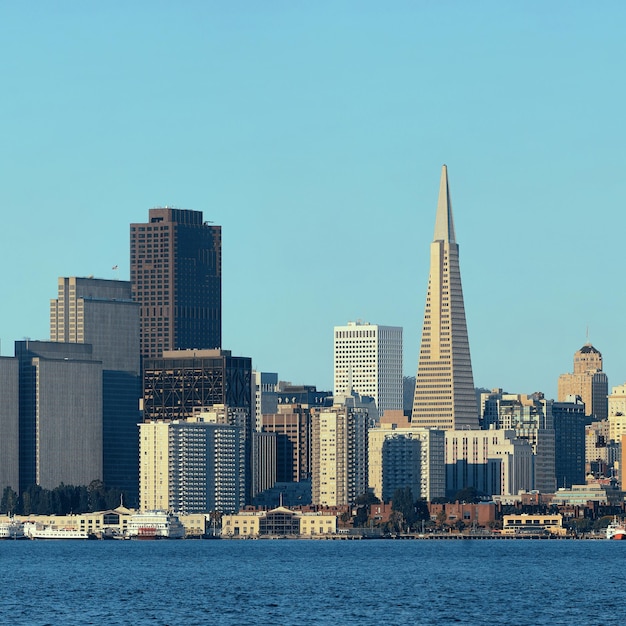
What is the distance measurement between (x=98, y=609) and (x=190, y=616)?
10693 mm

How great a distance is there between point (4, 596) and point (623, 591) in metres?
55.6

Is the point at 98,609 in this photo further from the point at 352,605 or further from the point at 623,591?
the point at 623,591

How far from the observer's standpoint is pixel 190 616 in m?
169

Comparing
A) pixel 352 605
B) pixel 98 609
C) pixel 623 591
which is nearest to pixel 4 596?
pixel 98 609

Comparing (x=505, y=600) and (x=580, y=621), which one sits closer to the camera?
(x=580, y=621)

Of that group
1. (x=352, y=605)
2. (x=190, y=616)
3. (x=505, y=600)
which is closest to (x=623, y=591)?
(x=505, y=600)

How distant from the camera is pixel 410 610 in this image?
174 metres

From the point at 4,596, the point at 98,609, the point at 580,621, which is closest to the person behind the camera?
the point at 580,621

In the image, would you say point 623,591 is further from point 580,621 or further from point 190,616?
point 190,616

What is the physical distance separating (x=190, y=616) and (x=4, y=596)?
1183 inches

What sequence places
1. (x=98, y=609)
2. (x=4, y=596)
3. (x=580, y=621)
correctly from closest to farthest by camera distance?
(x=580, y=621) < (x=98, y=609) < (x=4, y=596)

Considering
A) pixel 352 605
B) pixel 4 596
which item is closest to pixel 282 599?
pixel 352 605

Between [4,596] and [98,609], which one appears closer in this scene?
[98,609]

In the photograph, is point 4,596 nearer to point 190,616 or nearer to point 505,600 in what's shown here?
point 190,616
